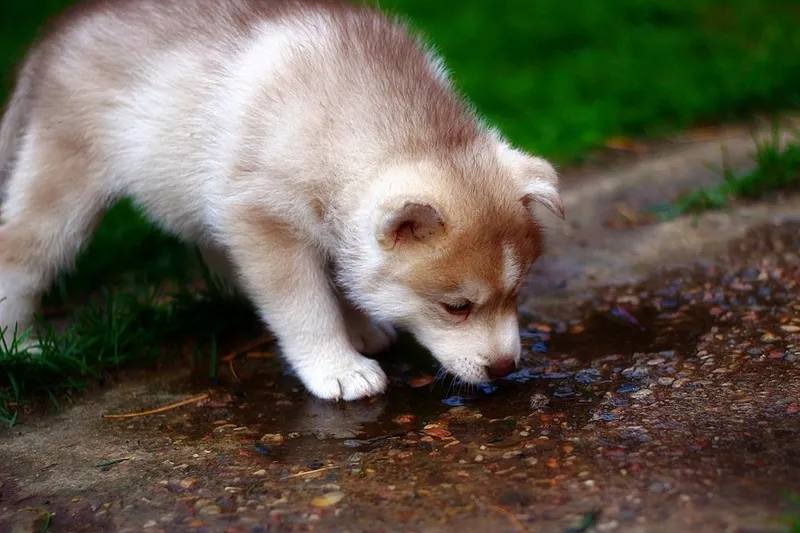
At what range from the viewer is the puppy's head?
348 centimetres

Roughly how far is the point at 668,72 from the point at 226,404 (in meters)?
5.26

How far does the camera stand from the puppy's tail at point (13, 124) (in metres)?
4.61

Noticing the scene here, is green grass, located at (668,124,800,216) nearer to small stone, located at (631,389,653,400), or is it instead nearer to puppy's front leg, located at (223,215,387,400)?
small stone, located at (631,389,653,400)

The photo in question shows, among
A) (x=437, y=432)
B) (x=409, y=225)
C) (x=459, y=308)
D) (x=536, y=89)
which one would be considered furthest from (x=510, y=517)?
(x=536, y=89)

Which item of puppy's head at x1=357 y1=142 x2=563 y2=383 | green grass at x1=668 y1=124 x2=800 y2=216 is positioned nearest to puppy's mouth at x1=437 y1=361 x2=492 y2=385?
puppy's head at x1=357 y1=142 x2=563 y2=383

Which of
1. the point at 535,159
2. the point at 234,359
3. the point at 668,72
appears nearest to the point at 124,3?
the point at 234,359

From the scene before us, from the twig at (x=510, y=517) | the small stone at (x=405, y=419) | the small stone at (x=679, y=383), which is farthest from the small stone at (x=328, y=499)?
the small stone at (x=679, y=383)

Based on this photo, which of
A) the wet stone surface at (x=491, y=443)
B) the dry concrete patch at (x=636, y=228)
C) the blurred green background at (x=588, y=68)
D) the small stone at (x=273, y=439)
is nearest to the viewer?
the wet stone surface at (x=491, y=443)

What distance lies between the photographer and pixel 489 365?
3.62 metres

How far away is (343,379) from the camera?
12.6ft

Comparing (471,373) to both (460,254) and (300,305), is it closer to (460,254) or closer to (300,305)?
(460,254)

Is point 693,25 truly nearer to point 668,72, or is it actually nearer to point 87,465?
point 668,72

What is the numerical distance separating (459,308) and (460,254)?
24 centimetres

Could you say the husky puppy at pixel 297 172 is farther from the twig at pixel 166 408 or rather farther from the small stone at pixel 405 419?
the twig at pixel 166 408
